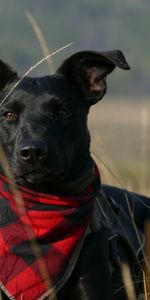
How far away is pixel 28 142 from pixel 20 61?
166 meters

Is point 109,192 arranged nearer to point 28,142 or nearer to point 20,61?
point 28,142

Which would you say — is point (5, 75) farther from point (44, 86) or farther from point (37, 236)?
point (37, 236)

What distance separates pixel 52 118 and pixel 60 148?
0.28 metres

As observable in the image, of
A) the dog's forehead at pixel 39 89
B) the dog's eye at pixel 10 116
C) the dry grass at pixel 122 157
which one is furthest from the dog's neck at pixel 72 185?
the dog's forehead at pixel 39 89

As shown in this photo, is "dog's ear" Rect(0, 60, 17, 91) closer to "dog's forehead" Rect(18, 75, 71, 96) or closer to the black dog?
the black dog

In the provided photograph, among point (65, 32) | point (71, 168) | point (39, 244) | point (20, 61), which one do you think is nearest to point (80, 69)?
point (71, 168)

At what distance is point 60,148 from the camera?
21.8ft

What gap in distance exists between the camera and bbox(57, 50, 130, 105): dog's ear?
7207 millimetres

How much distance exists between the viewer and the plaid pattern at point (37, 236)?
21.5ft

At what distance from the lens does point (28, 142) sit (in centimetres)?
641

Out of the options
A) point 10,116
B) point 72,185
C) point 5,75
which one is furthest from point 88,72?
point 72,185

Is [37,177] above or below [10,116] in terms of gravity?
below

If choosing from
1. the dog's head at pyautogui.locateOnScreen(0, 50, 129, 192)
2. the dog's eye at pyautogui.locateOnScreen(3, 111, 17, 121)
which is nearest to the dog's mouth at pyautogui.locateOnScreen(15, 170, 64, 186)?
the dog's head at pyautogui.locateOnScreen(0, 50, 129, 192)

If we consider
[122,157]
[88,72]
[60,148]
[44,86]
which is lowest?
[122,157]
